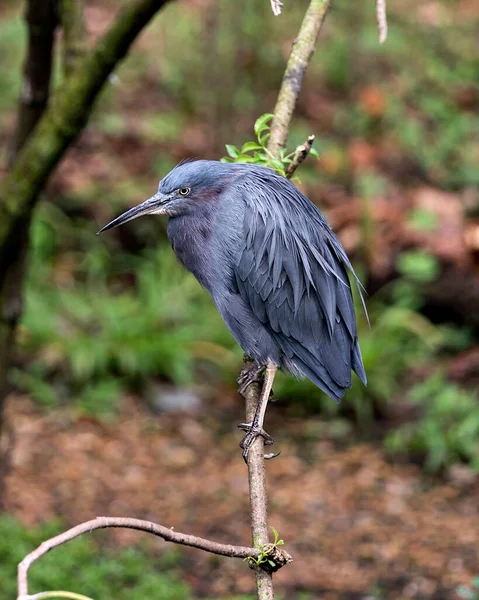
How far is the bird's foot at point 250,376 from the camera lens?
3087 millimetres

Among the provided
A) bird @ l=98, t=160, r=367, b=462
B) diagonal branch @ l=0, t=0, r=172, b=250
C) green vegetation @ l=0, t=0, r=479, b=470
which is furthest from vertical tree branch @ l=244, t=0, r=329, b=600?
green vegetation @ l=0, t=0, r=479, b=470

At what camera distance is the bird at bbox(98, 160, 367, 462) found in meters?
3.03

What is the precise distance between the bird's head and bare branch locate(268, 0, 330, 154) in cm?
23

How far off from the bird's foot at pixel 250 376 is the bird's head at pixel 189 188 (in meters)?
0.65

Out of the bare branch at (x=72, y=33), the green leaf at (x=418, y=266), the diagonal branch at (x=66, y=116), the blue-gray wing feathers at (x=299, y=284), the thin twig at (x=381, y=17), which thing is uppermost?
the green leaf at (x=418, y=266)

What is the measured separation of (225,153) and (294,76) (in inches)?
203

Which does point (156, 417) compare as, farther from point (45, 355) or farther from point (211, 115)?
point (211, 115)

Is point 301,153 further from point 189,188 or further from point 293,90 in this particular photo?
point 189,188

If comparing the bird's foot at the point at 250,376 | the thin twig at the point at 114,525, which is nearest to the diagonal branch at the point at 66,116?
the bird's foot at the point at 250,376

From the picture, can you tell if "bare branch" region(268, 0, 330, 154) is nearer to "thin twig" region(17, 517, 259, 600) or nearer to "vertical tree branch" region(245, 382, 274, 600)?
"vertical tree branch" region(245, 382, 274, 600)

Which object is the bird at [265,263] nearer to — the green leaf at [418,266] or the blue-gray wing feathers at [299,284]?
the blue-gray wing feathers at [299,284]

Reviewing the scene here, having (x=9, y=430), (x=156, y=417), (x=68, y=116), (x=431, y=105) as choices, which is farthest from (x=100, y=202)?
(x=68, y=116)

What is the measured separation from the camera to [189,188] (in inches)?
121

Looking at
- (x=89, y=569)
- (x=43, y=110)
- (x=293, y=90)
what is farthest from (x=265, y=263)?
(x=89, y=569)
